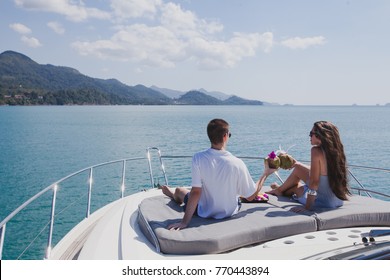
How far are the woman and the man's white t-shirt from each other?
0.74 meters

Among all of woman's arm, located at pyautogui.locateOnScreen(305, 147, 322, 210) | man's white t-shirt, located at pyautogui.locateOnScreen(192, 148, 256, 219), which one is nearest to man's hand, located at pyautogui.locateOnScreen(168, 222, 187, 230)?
man's white t-shirt, located at pyautogui.locateOnScreen(192, 148, 256, 219)

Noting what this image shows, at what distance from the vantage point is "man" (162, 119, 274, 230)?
3.14 metres

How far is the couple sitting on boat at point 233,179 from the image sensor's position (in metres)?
3.20

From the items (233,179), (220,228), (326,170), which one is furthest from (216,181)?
(326,170)

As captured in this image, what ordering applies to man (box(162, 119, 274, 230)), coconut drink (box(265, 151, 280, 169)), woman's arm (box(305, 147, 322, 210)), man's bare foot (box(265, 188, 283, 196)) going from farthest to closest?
man's bare foot (box(265, 188, 283, 196)) < coconut drink (box(265, 151, 280, 169)) < woman's arm (box(305, 147, 322, 210)) < man (box(162, 119, 274, 230))

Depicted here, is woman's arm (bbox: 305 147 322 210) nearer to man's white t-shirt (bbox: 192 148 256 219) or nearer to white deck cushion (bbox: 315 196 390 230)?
white deck cushion (bbox: 315 196 390 230)

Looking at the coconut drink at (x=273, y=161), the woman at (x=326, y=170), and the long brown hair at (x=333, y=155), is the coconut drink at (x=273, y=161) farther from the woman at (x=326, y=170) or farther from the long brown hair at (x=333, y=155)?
the long brown hair at (x=333, y=155)

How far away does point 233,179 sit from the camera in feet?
10.9

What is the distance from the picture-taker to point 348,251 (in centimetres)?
174

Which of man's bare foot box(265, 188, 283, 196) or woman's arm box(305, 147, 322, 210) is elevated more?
woman's arm box(305, 147, 322, 210)

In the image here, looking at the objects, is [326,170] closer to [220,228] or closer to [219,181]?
[219,181]

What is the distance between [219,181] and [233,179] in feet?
0.47
